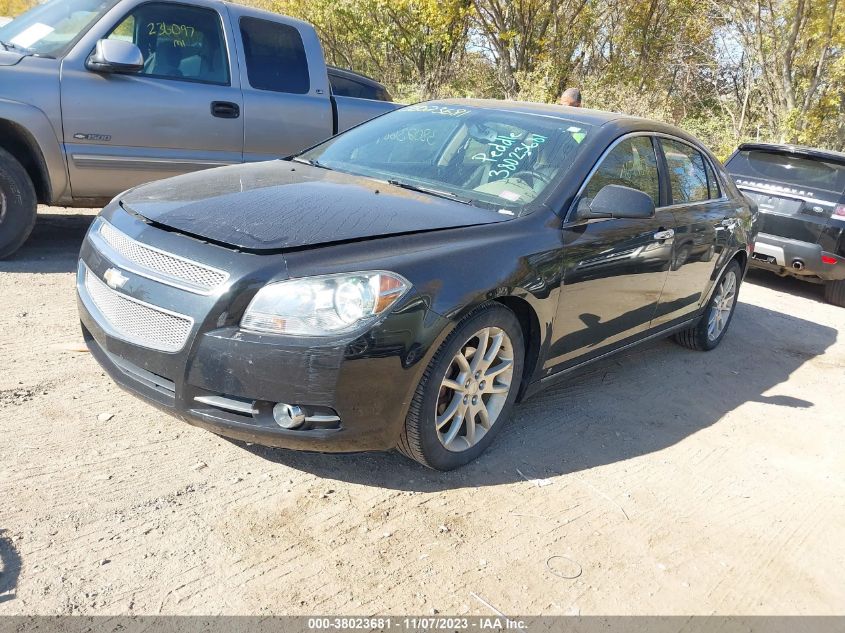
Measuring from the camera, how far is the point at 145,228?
310cm

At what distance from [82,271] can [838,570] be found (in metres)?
3.59

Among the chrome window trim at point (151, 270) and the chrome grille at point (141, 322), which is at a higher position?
the chrome window trim at point (151, 270)

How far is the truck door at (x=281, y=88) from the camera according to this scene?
618 cm

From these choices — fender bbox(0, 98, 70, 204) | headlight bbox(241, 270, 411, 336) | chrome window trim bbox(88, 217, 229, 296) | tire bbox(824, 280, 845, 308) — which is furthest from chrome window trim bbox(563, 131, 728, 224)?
fender bbox(0, 98, 70, 204)

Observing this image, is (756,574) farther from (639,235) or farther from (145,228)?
(145,228)

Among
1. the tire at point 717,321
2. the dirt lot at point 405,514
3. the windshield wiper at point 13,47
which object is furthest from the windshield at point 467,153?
the windshield wiper at point 13,47

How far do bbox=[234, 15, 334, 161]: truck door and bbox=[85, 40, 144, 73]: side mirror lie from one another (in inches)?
40.4

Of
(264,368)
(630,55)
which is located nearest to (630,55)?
(630,55)

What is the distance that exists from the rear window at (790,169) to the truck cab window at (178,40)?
5.86m

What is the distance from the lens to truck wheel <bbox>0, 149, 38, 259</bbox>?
5.22 meters

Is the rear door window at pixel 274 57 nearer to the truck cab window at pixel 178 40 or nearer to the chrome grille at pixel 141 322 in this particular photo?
the truck cab window at pixel 178 40

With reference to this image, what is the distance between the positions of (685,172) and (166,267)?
11.4 feet

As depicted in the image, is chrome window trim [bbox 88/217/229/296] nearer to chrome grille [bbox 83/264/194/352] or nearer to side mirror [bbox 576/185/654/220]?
chrome grille [bbox 83/264/194/352]

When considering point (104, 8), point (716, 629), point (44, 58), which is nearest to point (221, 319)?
point (716, 629)
